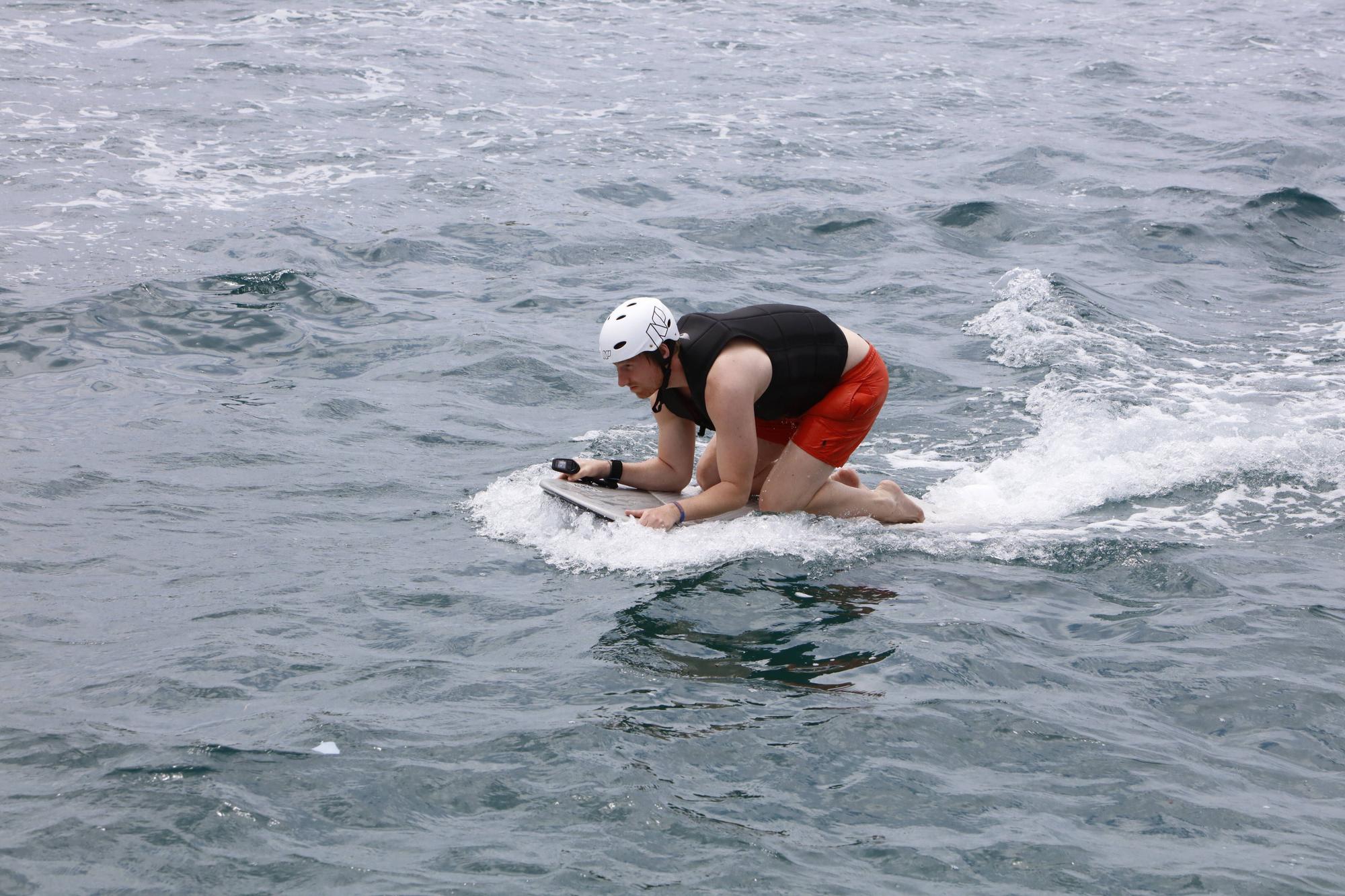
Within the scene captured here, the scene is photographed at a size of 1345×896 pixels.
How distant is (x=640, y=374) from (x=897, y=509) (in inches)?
76.9

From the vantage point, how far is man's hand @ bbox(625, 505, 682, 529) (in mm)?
7430

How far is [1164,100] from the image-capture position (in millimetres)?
22141

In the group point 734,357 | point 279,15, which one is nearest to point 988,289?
point 734,357

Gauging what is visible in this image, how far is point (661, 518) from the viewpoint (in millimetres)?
7438

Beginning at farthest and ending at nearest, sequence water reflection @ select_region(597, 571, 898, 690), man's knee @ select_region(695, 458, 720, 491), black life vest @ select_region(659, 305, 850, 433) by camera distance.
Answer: man's knee @ select_region(695, 458, 720, 491) → black life vest @ select_region(659, 305, 850, 433) → water reflection @ select_region(597, 571, 898, 690)

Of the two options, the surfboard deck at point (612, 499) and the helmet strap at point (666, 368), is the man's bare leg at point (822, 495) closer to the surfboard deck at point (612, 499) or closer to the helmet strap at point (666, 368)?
the surfboard deck at point (612, 499)

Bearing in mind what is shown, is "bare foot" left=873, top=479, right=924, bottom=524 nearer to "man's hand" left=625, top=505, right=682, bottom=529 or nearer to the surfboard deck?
the surfboard deck

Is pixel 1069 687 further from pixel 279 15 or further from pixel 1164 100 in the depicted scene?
pixel 279 15

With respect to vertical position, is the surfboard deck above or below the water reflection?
above

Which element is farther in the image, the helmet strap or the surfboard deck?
the surfboard deck

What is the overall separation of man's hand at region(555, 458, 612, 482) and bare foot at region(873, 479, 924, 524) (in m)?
1.65

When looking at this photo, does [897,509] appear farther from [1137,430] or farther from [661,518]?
[1137,430]

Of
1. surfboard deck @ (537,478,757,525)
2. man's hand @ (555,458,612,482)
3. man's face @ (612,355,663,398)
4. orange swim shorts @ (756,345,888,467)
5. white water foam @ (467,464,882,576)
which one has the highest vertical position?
man's face @ (612,355,663,398)

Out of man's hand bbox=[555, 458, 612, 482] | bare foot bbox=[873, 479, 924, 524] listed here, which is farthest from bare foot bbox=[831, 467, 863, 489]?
man's hand bbox=[555, 458, 612, 482]
